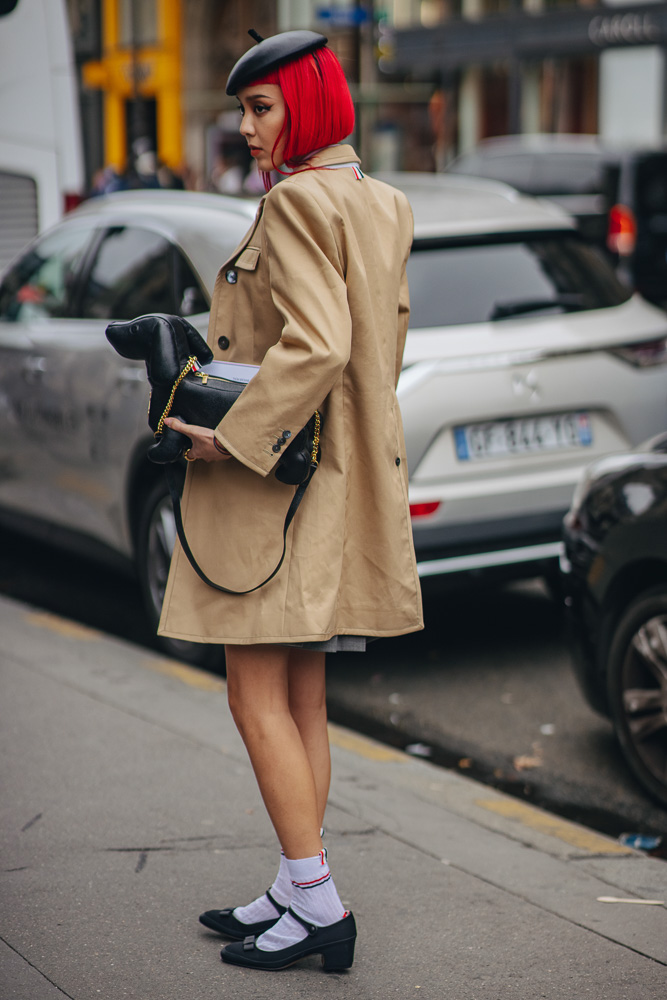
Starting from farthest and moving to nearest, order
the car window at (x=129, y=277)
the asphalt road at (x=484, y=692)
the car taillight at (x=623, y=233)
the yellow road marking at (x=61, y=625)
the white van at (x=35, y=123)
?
1. the car taillight at (x=623, y=233)
2. the white van at (x=35, y=123)
3. the yellow road marking at (x=61, y=625)
4. the car window at (x=129, y=277)
5. the asphalt road at (x=484, y=692)

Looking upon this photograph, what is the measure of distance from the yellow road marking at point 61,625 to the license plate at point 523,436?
5.61 ft

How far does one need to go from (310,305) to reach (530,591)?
411 centimetres

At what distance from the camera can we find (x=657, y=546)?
4023mm

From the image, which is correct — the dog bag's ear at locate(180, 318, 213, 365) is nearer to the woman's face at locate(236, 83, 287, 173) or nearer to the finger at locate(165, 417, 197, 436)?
the finger at locate(165, 417, 197, 436)

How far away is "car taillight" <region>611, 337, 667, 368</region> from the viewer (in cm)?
531

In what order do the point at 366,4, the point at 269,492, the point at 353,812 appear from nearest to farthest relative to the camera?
the point at 269,492, the point at 353,812, the point at 366,4

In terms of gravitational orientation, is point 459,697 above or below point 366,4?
below

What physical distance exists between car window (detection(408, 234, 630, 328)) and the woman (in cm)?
218

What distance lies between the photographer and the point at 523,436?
5090 mm

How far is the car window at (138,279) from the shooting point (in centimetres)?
526

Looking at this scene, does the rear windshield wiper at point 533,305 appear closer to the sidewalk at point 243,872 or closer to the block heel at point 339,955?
the sidewalk at point 243,872

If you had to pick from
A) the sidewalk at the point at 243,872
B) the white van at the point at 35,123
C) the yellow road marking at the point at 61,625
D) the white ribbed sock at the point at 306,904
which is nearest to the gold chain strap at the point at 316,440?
the white ribbed sock at the point at 306,904

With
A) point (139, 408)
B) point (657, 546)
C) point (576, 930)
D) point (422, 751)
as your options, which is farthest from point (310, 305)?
point (139, 408)

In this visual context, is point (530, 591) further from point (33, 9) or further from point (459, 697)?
point (33, 9)
